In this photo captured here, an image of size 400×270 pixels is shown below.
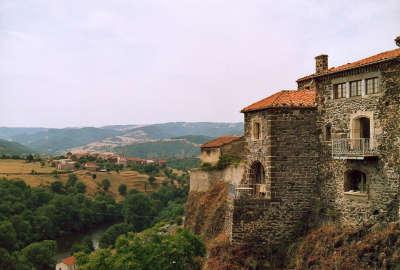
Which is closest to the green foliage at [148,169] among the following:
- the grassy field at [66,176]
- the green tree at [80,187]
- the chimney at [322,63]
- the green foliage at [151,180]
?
the grassy field at [66,176]

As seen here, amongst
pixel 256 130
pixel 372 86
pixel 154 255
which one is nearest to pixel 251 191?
pixel 256 130

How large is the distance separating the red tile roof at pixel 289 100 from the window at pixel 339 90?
1.67 metres

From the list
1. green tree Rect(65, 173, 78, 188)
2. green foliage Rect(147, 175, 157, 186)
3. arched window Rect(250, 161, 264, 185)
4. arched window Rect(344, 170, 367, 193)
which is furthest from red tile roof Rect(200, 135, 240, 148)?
green foliage Rect(147, 175, 157, 186)

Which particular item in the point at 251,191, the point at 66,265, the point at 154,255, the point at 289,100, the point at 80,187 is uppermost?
the point at 289,100

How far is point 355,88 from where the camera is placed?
2481 centimetres

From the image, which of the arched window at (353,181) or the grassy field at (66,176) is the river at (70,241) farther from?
the arched window at (353,181)

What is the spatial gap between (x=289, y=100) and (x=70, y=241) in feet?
221

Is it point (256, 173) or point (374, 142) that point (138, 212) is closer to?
point (256, 173)

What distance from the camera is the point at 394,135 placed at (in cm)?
2266

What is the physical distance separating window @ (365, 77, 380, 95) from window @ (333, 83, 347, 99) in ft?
5.28

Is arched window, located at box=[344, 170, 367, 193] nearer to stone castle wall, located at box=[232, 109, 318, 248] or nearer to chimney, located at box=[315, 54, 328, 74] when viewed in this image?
stone castle wall, located at box=[232, 109, 318, 248]

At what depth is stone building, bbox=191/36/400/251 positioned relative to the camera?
2380 cm

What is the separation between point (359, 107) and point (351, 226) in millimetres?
6418

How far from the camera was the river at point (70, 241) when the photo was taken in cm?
7556
